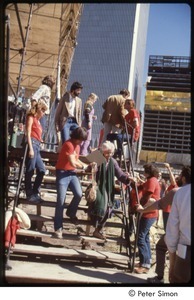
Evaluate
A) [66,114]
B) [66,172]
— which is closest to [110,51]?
[66,114]

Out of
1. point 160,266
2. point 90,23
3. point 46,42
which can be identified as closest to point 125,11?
point 90,23

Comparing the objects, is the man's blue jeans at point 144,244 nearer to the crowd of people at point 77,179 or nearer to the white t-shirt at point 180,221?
the crowd of people at point 77,179

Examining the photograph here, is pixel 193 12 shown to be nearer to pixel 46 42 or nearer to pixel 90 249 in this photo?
pixel 90 249

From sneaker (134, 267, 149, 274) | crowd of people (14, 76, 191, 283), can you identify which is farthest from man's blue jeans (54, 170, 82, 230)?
sneaker (134, 267, 149, 274)

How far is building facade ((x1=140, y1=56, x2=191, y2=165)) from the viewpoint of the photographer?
57156 mm

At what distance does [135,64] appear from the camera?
334 feet

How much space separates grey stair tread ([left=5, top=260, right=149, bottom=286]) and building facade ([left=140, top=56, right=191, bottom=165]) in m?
51.8

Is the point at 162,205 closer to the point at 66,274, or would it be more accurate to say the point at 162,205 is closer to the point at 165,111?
the point at 66,274

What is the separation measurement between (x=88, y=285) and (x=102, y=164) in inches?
97.7

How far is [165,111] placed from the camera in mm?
58938

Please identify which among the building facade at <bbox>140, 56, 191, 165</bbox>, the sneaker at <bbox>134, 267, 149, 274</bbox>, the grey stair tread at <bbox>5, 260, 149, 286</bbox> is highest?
the building facade at <bbox>140, 56, 191, 165</bbox>

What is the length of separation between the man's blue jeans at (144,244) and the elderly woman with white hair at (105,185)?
0.50 m

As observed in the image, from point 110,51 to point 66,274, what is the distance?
100811mm

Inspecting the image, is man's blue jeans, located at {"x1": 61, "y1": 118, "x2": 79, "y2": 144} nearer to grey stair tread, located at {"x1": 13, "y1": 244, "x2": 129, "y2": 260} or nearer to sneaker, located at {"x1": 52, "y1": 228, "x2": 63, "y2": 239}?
sneaker, located at {"x1": 52, "y1": 228, "x2": 63, "y2": 239}
